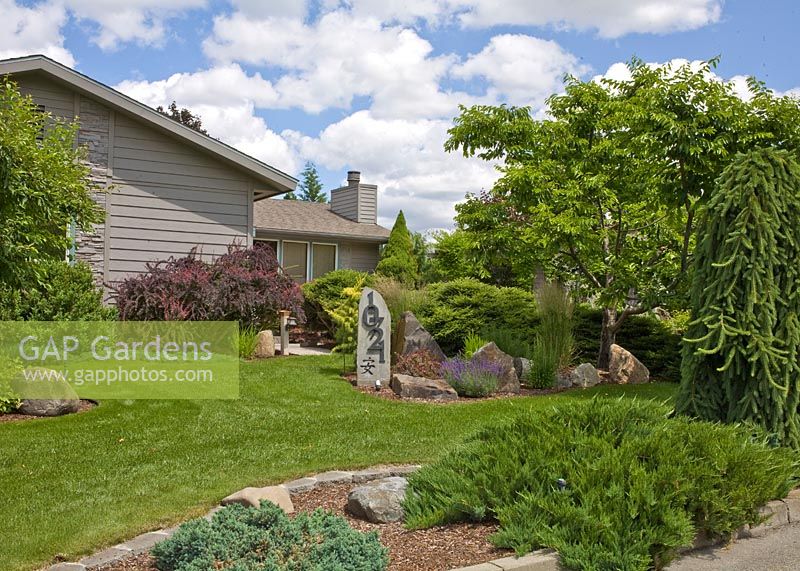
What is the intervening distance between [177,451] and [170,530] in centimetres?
200

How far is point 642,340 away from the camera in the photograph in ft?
41.5

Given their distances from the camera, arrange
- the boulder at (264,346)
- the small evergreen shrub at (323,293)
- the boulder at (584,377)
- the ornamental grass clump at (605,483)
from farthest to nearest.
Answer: the small evergreen shrub at (323,293) → the boulder at (264,346) → the boulder at (584,377) → the ornamental grass clump at (605,483)

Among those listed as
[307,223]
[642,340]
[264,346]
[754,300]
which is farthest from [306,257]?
[754,300]

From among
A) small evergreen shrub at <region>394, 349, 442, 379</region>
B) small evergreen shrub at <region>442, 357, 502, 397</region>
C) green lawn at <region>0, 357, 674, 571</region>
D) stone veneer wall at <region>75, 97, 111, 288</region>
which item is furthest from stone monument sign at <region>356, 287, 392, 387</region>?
stone veneer wall at <region>75, 97, 111, 288</region>

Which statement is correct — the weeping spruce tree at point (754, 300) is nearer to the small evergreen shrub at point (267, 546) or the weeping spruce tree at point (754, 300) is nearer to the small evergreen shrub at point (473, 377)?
the small evergreen shrub at point (267, 546)

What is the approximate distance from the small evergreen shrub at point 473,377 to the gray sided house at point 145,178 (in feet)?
Answer: 19.9

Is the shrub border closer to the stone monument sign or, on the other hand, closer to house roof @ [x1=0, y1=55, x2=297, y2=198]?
the stone monument sign

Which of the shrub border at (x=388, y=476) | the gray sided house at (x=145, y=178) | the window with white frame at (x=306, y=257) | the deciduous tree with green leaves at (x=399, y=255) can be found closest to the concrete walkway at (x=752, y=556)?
the shrub border at (x=388, y=476)

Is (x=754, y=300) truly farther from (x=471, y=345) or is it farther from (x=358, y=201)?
(x=358, y=201)

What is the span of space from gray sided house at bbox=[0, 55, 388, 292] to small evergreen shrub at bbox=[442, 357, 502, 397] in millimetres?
6062

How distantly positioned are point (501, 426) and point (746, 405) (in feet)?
6.12

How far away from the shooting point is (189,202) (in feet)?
46.2

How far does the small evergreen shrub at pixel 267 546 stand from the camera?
11.6ft

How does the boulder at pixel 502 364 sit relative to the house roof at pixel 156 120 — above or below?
below
